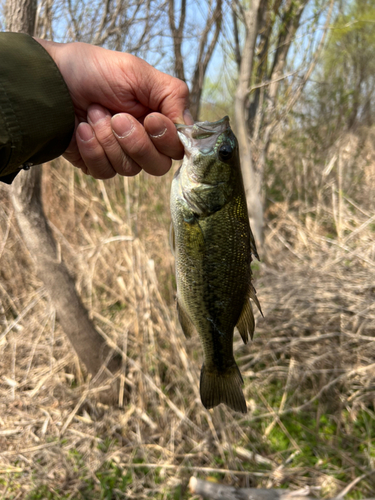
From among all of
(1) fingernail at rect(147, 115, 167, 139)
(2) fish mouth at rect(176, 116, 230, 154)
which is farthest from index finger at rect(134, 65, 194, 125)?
(2) fish mouth at rect(176, 116, 230, 154)

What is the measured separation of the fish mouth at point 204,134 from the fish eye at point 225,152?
0.04m

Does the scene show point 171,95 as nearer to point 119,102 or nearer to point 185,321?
point 119,102

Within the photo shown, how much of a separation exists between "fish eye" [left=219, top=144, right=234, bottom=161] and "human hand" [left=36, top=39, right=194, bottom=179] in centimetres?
29

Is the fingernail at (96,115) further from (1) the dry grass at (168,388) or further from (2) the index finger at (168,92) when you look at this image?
(1) the dry grass at (168,388)

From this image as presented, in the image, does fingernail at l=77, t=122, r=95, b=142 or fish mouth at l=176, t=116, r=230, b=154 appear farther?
fingernail at l=77, t=122, r=95, b=142

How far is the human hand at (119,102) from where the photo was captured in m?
1.73

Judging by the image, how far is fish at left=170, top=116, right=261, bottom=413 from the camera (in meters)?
1.55

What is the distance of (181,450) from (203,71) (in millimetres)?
4843

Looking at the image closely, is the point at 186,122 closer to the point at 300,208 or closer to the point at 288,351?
the point at 288,351

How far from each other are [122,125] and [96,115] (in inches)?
9.2

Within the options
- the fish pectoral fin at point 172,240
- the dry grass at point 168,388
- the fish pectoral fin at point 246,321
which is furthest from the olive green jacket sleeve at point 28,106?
the dry grass at point 168,388

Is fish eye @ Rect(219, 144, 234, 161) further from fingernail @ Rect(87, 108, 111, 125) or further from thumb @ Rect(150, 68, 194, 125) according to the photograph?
fingernail @ Rect(87, 108, 111, 125)

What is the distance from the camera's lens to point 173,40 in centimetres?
480

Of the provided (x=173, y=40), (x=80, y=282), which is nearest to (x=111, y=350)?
(x=80, y=282)
